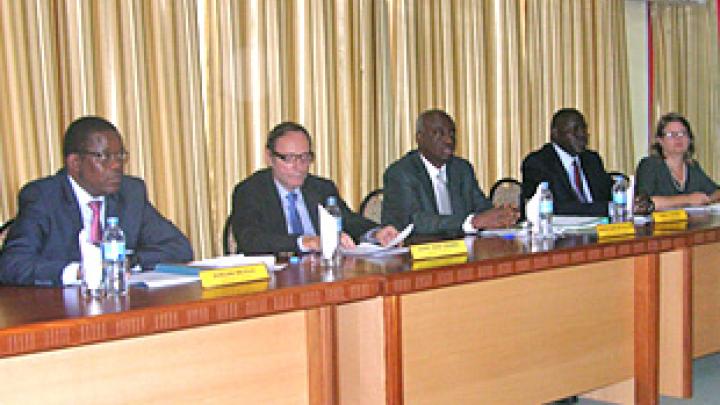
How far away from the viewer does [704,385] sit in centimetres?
358

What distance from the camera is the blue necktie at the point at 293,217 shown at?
3236mm

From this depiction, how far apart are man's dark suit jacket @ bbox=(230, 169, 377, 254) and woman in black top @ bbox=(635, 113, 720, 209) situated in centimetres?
201

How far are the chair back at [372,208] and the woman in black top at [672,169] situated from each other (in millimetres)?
1550

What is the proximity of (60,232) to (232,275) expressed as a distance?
0.69 meters

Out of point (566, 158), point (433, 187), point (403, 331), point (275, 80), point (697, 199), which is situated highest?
point (275, 80)

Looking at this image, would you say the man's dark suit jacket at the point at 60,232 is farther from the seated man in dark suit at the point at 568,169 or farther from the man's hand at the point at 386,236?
the seated man in dark suit at the point at 568,169

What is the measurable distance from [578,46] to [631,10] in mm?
826

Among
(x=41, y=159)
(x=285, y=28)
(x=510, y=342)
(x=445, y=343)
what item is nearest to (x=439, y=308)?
(x=445, y=343)

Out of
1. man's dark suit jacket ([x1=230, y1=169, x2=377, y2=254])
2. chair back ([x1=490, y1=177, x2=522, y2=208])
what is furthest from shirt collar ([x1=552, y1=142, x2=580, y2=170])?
man's dark suit jacket ([x1=230, y1=169, x2=377, y2=254])

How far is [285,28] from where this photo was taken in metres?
4.47

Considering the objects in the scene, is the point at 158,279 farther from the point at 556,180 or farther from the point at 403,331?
the point at 556,180

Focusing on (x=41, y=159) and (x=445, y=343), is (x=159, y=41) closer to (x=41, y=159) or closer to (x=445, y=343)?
(x=41, y=159)

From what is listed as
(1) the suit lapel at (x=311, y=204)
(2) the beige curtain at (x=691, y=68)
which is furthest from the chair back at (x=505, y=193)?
(2) the beige curtain at (x=691, y=68)

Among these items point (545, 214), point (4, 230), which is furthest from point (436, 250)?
point (4, 230)
